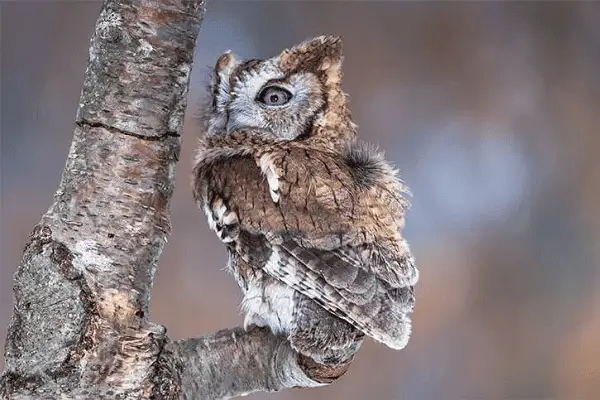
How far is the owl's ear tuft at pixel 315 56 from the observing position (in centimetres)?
Result: 130

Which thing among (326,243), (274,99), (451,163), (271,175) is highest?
(451,163)

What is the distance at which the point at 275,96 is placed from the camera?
4.31 feet

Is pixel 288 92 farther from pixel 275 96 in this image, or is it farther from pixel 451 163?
pixel 451 163

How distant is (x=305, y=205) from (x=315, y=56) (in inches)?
12.2

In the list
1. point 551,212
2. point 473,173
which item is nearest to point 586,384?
point 551,212

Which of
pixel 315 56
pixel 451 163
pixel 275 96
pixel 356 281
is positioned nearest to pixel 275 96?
pixel 275 96

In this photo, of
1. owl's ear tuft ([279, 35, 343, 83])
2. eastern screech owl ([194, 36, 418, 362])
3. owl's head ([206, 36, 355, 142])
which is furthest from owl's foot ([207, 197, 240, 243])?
owl's ear tuft ([279, 35, 343, 83])

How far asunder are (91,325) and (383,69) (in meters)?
1.54

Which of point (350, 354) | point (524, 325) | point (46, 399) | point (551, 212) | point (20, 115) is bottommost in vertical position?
point (46, 399)

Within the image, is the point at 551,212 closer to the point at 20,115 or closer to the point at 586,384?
the point at 586,384

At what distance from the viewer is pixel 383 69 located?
2205 mm

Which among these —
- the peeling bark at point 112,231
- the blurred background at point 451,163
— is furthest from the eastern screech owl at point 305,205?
the blurred background at point 451,163

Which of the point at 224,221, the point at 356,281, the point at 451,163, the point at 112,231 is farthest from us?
the point at 451,163

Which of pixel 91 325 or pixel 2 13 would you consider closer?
pixel 91 325
